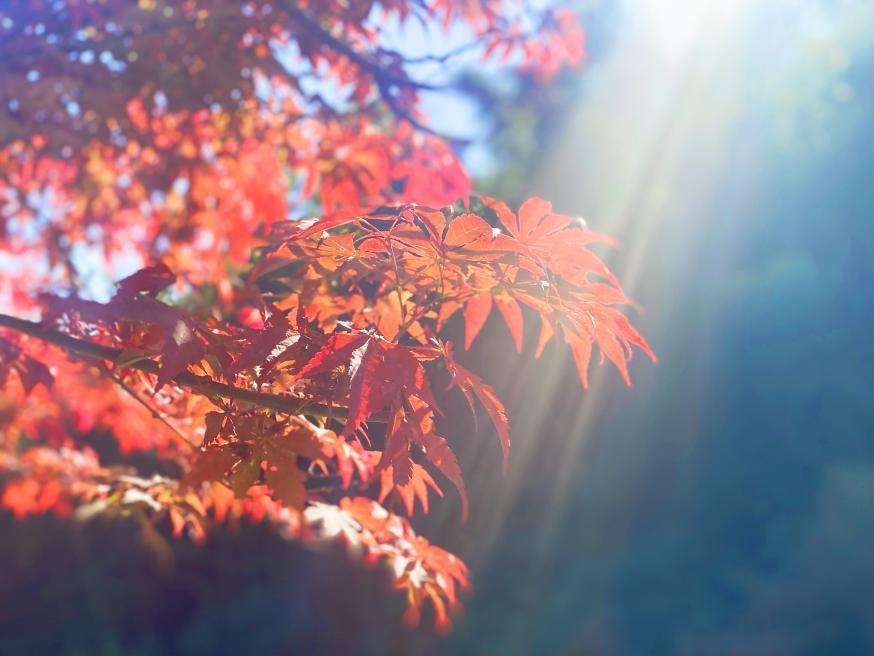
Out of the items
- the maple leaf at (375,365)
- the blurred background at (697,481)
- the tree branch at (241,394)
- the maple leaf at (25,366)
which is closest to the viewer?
the maple leaf at (375,365)

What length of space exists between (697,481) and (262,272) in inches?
244

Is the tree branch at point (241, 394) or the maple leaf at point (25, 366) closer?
the tree branch at point (241, 394)

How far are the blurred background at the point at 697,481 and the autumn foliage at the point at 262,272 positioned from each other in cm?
365

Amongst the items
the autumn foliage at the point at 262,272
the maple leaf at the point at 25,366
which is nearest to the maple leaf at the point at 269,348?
the autumn foliage at the point at 262,272

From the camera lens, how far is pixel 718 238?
7258mm

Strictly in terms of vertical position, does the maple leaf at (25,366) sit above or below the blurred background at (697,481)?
below

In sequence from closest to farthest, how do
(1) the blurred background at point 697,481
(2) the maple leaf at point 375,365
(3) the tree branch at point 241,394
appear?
(2) the maple leaf at point 375,365 < (3) the tree branch at point 241,394 < (1) the blurred background at point 697,481

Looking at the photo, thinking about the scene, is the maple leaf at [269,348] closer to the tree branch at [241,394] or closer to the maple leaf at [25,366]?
the tree branch at [241,394]

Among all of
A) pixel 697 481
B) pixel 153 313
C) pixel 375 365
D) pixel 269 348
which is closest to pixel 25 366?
pixel 153 313

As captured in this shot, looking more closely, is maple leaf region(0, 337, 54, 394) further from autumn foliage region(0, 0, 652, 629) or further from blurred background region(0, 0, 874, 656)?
blurred background region(0, 0, 874, 656)

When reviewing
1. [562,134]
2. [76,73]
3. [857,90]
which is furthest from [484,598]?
[562,134]

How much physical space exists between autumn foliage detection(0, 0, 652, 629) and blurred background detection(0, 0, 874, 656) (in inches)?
144

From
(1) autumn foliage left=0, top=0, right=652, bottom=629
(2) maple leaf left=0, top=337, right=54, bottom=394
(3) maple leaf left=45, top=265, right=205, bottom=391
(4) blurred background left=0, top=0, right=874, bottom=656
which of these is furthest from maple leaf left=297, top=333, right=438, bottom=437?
(4) blurred background left=0, top=0, right=874, bottom=656

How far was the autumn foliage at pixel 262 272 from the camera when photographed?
1051mm
